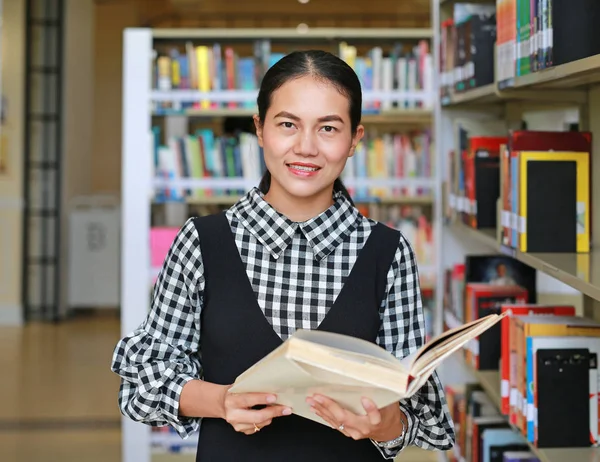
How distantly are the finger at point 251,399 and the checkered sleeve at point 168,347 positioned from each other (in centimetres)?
15

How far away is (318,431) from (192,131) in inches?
155

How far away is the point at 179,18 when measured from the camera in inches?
496

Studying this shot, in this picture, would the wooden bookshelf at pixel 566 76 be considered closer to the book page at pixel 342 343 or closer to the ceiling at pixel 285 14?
the book page at pixel 342 343

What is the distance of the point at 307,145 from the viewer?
153 centimetres

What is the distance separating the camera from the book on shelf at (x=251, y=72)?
479cm

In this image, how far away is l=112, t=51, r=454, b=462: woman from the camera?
1.56 m

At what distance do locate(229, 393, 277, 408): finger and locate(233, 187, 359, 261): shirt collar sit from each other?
0.27 m

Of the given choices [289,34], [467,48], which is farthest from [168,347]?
[289,34]

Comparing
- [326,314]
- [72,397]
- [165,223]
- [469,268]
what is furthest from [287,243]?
[72,397]

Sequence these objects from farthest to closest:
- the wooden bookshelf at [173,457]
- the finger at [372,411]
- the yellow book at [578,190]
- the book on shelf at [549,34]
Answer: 1. the wooden bookshelf at [173,457]
2. the yellow book at [578,190]
3. the book on shelf at [549,34]
4. the finger at [372,411]

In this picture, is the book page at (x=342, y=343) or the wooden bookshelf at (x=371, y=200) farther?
the wooden bookshelf at (x=371, y=200)

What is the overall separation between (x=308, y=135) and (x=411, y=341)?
40cm

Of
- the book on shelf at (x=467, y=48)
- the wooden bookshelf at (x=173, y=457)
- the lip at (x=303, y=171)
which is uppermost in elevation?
the book on shelf at (x=467, y=48)

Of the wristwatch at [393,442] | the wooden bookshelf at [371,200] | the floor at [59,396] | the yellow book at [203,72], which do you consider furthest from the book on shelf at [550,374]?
the yellow book at [203,72]
